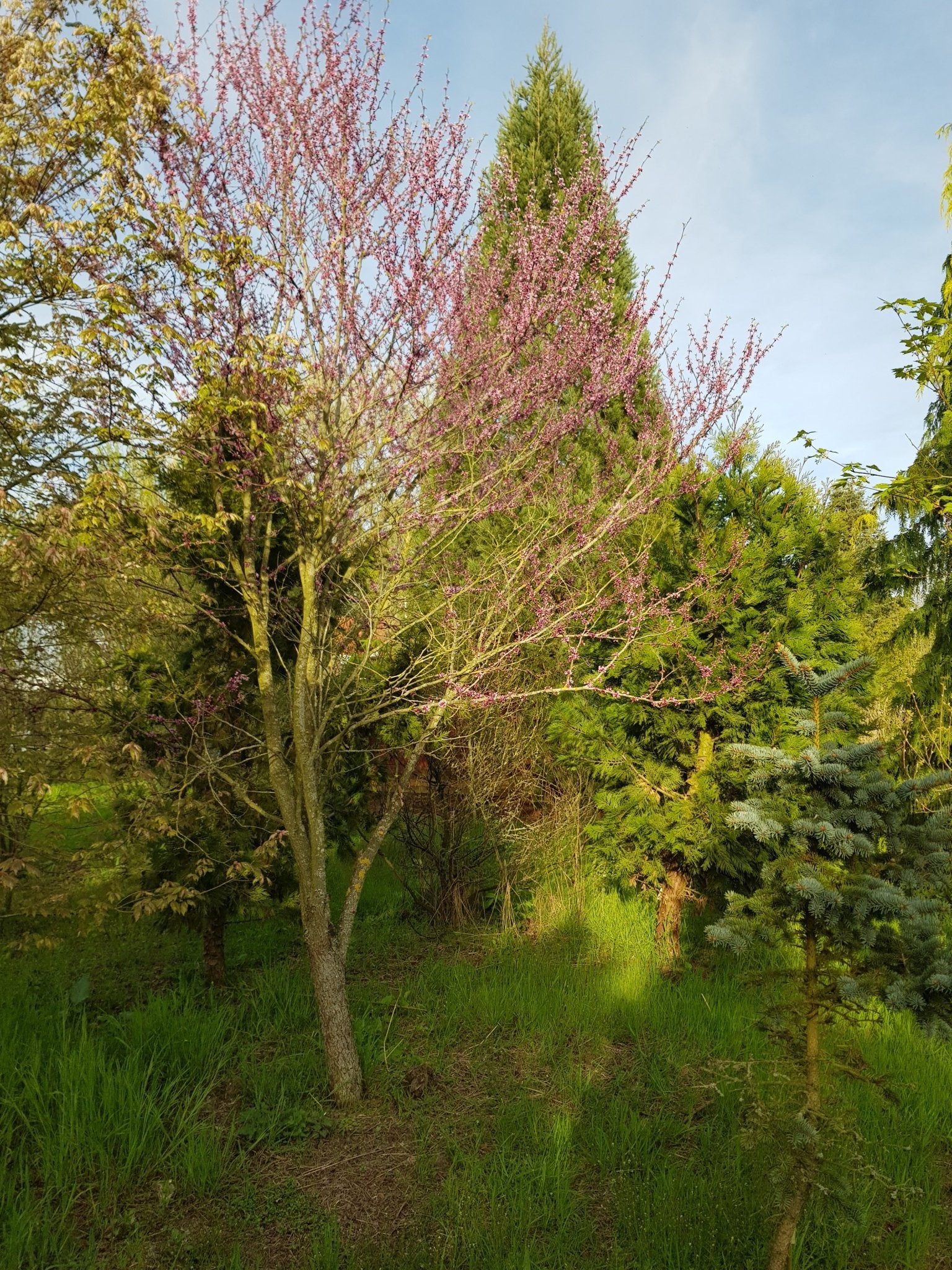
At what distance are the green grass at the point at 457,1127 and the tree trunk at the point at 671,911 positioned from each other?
0.40 m

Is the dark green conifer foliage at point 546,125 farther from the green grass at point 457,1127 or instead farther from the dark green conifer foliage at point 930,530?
the green grass at point 457,1127

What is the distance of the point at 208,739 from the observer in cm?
478

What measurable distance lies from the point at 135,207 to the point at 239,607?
2.25 metres

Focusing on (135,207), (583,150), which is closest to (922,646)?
(583,150)


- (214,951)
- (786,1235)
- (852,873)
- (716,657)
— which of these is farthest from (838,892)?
(214,951)

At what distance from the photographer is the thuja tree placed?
2.38m

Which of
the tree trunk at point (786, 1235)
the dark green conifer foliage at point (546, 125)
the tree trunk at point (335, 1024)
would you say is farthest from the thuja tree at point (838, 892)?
the dark green conifer foliage at point (546, 125)

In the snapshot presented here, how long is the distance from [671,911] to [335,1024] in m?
3.06

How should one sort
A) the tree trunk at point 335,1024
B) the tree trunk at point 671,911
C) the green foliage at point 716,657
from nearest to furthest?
the tree trunk at point 335,1024 < the green foliage at point 716,657 < the tree trunk at point 671,911

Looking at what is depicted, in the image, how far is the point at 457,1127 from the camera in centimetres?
363

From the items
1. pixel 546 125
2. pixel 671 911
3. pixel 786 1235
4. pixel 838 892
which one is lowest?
pixel 786 1235

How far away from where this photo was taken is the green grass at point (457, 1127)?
280 centimetres

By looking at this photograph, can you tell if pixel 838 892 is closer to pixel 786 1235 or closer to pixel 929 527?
pixel 786 1235

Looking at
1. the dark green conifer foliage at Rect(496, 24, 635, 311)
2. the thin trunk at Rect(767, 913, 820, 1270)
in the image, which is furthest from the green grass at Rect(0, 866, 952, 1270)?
the dark green conifer foliage at Rect(496, 24, 635, 311)
